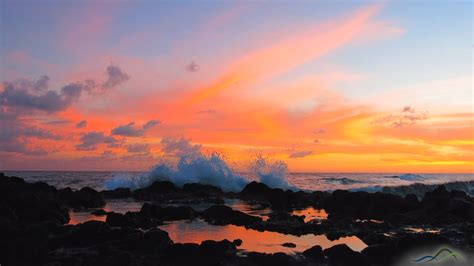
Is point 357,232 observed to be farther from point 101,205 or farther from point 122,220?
point 101,205

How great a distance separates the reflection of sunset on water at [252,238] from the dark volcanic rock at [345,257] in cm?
164

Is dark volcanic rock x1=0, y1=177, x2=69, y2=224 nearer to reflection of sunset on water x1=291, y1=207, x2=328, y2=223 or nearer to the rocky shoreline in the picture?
the rocky shoreline

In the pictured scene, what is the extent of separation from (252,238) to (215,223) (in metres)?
3.89

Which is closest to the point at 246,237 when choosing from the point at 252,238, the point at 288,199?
the point at 252,238

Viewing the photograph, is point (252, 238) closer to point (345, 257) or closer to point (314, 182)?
point (345, 257)

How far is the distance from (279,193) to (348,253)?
713 inches

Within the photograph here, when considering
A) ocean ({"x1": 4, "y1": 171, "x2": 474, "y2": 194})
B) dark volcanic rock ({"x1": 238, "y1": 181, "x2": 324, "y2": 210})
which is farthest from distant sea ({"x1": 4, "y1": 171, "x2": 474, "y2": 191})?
dark volcanic rock ({"x1": 238, "y1": 181, "x2": 324, "y2": 210})

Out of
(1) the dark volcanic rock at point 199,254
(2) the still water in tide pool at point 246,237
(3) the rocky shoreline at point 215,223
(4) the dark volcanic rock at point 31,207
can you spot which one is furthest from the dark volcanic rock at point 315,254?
(4) the dark volcanic rock at point 31,207

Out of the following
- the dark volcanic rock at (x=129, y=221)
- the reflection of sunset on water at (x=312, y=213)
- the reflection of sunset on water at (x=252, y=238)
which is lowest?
the reflection of sunset on water at (x=252, y=238)

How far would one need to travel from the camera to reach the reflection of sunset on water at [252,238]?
14352mm

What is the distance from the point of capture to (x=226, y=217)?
66.4 feet

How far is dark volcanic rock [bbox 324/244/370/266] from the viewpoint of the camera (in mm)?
11863

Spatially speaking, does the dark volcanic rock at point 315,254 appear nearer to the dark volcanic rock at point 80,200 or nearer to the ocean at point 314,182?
the dark volcanic rock at point 80,200

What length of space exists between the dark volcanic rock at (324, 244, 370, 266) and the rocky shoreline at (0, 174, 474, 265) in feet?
0.09
